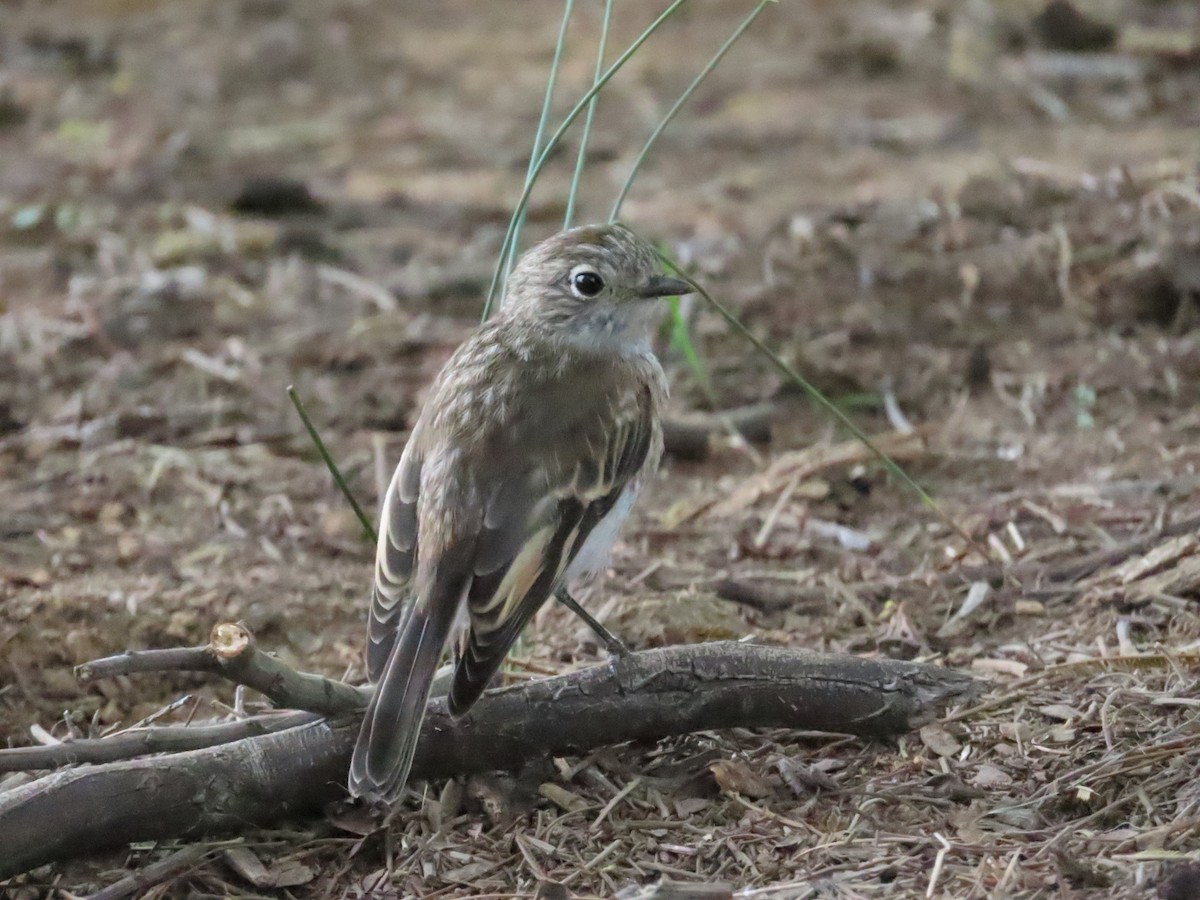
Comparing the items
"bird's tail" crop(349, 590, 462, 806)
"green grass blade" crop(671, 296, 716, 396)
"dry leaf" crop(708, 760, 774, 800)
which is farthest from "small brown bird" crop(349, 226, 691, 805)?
"green grass blade" crop(671, 296, 716, 396)

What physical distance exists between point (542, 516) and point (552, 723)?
0.62 metres

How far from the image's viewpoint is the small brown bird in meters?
3.91

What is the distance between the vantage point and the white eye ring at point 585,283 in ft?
16.3

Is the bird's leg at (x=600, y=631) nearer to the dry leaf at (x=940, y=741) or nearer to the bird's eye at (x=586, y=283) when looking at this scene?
the dry leaf at (x=940, y=741)

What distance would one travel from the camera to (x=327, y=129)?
445 inches

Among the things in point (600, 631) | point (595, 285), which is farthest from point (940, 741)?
point (595, 285)

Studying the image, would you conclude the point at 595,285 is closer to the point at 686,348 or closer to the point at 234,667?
the point at 686,348

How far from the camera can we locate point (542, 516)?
4.34 meters

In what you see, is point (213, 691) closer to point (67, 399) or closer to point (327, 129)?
point (67, 399)

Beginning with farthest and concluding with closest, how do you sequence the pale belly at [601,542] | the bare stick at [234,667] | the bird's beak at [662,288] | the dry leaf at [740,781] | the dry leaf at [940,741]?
1. the bird's beak at [662,288]
2. the pale belly at [601,542]
3. the dry leaf at [940,741]
4. the dry leaf at [740,781]
5. the bare stick at [234,667]

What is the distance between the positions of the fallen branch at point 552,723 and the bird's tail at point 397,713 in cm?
15

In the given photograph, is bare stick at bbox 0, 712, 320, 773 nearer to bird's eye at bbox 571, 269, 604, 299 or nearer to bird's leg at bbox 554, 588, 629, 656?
bird's leg at bbox 554, 588, 629, 656

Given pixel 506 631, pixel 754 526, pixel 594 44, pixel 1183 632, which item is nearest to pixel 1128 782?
pixel 1183 632

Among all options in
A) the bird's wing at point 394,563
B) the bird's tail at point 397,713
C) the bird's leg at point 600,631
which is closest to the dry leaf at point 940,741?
the bird's leg at point 600,631
